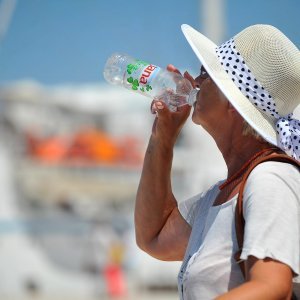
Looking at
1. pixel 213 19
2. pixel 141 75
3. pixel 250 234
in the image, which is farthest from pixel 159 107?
pixel 213 19

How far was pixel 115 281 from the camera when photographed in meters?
13.3

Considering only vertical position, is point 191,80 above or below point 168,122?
above

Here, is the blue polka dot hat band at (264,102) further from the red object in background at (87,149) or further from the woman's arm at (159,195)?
the red object in background at (87,149)

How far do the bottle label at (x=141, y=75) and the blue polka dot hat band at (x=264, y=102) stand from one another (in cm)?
37

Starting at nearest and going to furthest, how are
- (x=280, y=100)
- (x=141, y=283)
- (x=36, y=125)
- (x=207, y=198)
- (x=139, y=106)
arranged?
1. (x=280, y=100)
2. (x=207, y=198)
3. (x=141, y=283)
4. (x=139, y=106)
5. (x=36, y=125)

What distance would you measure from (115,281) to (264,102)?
1144 centimetres

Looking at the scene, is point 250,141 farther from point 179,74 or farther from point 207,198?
point 179,74

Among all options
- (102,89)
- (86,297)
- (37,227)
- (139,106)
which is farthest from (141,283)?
(102,89)

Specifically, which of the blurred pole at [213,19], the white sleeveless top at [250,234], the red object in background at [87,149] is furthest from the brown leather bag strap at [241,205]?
the red object in background at [87,149]

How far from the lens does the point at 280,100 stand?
2143 millimetres

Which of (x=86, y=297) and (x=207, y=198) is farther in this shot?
(x=86, y=297)

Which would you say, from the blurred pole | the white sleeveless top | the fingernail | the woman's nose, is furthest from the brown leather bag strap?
the blurred pole

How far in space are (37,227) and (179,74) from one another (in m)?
11.5

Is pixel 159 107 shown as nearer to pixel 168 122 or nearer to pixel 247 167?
pixel 168 122
